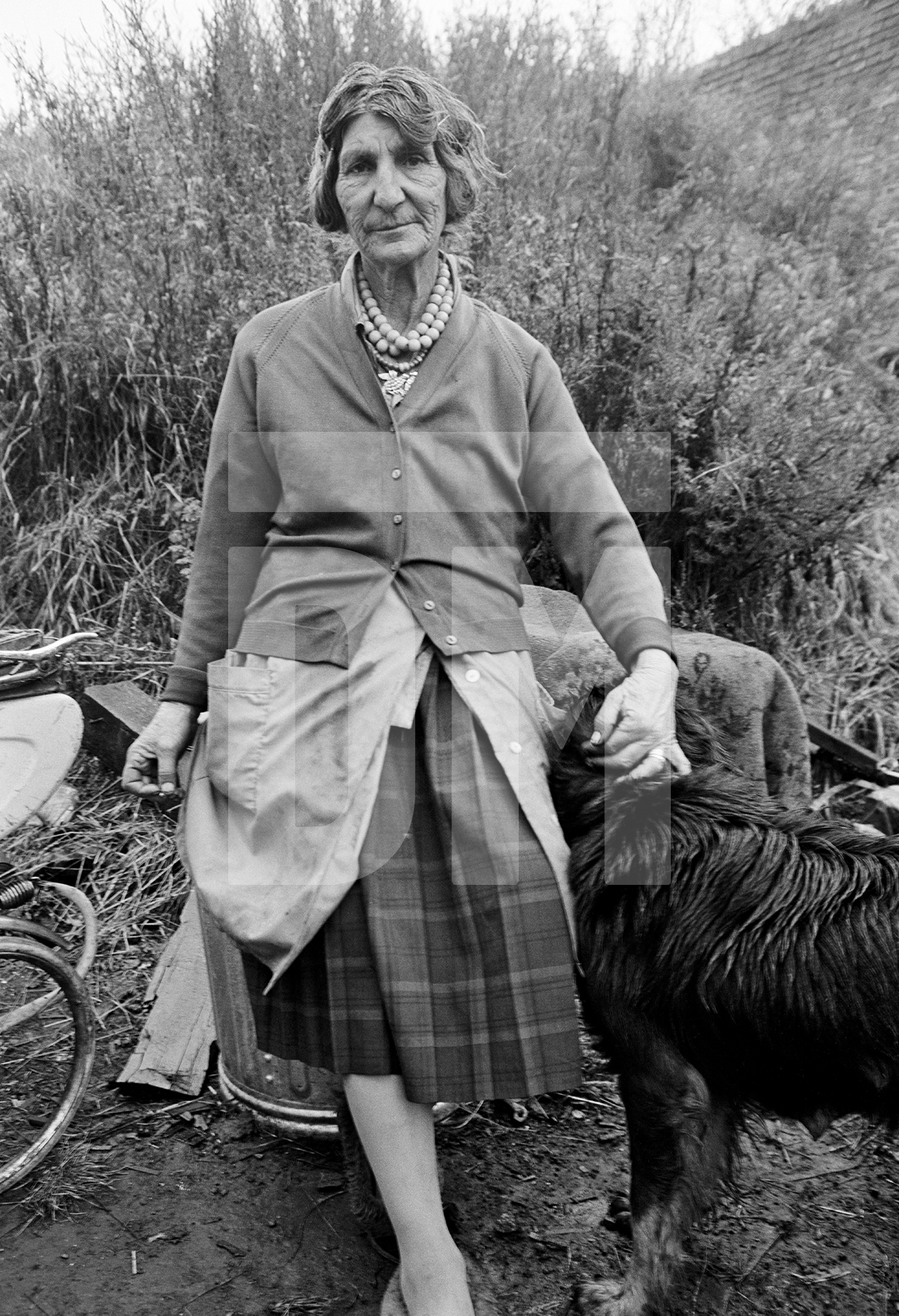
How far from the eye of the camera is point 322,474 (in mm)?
1866

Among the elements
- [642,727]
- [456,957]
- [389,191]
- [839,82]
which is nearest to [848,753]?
[642,727]

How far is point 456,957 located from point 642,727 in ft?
1.56

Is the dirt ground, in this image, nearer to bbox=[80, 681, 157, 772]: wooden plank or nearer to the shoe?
the shoe

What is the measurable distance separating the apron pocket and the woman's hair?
3.03 ft

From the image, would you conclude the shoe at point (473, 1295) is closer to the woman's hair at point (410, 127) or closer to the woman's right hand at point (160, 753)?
the woman's right hand at point (160, 753)

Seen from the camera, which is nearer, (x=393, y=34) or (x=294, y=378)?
(x=294, y=378)

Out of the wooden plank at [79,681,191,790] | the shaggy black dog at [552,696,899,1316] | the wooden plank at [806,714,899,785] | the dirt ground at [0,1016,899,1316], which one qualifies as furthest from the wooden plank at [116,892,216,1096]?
the wooden plank at [806,714,899,785]

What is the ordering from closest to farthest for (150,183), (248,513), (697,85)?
(248,513), (150,183), (697,85)

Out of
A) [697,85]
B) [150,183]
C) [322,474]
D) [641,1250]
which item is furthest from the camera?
[697,85]

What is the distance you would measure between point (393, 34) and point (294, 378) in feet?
16.9

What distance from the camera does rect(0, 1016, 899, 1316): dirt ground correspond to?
202 cm

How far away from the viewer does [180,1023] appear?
106 inches

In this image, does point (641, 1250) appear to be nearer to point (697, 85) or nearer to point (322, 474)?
point (322, 474)

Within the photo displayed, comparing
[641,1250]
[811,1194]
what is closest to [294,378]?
[641,1250]
